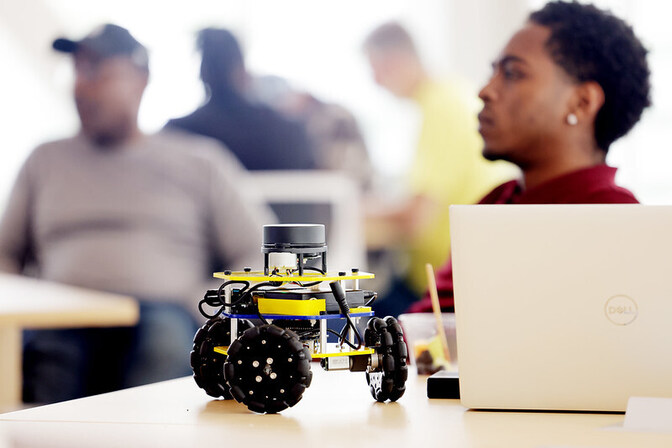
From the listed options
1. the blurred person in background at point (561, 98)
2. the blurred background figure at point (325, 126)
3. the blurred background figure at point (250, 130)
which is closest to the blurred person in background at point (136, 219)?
the blurred background figure at point (250, 130)

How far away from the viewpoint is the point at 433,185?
3.18 meters

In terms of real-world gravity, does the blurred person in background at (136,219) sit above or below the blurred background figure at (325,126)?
below

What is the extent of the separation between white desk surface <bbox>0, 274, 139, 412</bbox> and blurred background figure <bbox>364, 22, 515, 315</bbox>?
40.5 inches

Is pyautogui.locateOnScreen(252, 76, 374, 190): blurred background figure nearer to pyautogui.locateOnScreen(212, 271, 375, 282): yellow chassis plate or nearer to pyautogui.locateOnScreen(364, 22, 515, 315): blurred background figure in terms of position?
pyautogui.locateOnScreen(364, 22, 515, 315): blurred background figure

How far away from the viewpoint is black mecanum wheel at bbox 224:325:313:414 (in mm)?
942

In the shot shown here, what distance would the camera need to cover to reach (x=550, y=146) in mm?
1940

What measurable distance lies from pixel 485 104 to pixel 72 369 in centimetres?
161

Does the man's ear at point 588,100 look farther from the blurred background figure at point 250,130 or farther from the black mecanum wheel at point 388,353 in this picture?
the blurred background figure at point 250,130

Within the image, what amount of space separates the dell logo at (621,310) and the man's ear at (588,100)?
41.6 inches

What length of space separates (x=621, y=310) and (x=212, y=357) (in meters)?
0.49

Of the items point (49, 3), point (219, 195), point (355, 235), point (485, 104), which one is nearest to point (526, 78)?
point (485, 104)

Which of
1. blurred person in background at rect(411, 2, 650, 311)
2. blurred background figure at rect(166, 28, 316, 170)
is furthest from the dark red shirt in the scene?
blurred background figure at rect(166, 28, 316, 170)

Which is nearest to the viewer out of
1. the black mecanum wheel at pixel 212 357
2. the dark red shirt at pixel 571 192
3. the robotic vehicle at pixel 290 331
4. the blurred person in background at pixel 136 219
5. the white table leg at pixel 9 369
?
the robotic vehicle at pixel 290 331

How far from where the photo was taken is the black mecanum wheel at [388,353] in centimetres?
104
